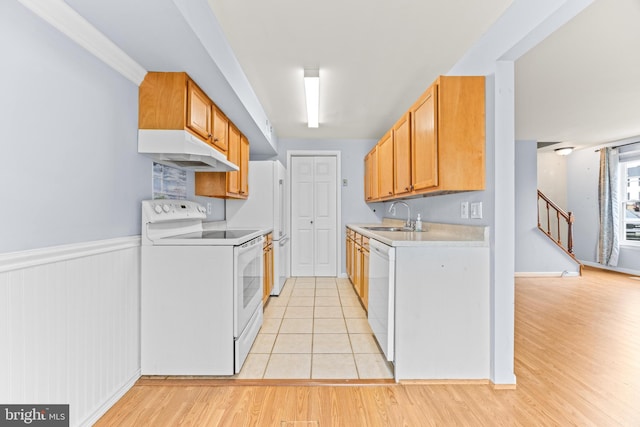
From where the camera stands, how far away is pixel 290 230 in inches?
194

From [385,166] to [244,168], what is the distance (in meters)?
1.73

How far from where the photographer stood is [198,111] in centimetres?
228

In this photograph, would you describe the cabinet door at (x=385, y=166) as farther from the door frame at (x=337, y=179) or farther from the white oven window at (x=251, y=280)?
the white oven window at (x=251, y=280)

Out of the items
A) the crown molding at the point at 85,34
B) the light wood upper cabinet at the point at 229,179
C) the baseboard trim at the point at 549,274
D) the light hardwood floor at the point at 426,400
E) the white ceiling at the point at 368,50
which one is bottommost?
the light hardwood floor at the point at 426,400

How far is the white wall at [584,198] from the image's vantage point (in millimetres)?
5621

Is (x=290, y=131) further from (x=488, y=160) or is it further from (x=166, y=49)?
(x=488, y=160)

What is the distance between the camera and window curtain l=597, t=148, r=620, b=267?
17.1 feet

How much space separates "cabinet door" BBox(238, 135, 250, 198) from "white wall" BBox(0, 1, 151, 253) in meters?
1.63

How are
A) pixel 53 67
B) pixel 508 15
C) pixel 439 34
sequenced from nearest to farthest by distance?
pixel 53 67 < pixel 508 15 < pixel 439 34

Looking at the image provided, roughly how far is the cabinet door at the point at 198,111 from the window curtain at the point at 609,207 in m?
6.73

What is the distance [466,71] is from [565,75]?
1.36 m

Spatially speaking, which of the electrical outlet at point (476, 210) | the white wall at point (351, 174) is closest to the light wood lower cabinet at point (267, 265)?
the white wall at point (351, 174)

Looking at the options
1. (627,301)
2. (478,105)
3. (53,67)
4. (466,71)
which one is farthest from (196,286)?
(627,301)

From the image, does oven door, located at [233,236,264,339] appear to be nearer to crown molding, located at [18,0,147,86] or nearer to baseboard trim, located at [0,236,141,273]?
baseboard trim, located at [0,236,141,273]
